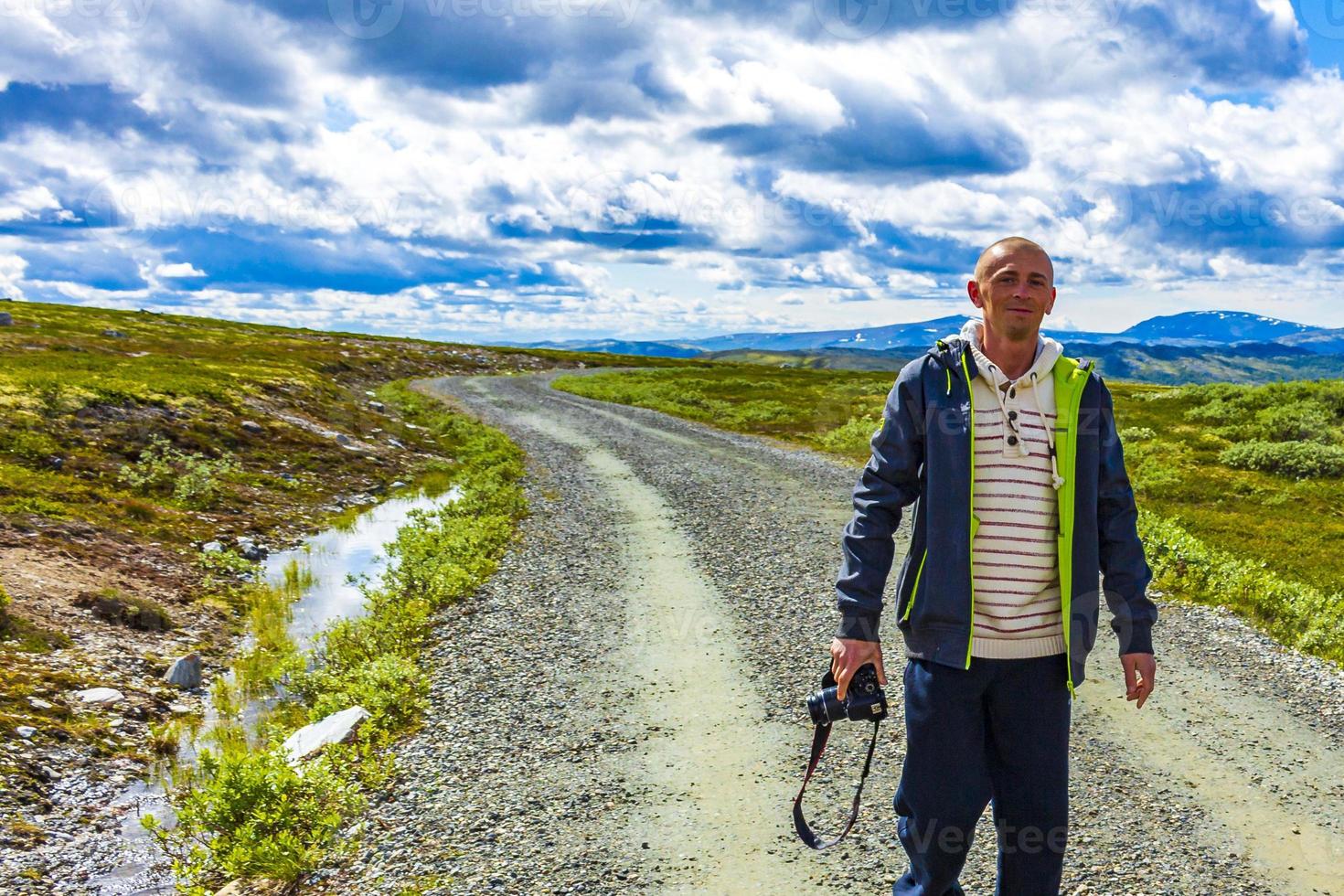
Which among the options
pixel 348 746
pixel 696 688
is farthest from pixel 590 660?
pixel 348 746

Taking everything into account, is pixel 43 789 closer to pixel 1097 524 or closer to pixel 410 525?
pixel 1097 524

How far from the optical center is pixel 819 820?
6930 millimetres

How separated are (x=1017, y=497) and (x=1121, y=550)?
0.69 meters

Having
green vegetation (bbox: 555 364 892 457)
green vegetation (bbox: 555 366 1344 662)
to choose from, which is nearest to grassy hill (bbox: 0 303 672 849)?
green vegetation (bbox: 555 364 892 457)

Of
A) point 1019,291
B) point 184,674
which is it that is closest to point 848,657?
point 1019,291

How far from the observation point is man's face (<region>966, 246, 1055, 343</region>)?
12.8ft

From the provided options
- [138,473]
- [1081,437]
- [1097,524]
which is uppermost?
[1081,437]

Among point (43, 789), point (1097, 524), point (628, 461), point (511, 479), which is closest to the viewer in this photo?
point (1097, 524)

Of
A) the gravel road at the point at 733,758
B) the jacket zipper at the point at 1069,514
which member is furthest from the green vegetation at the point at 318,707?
the jacket zipper at the point at 1069,514

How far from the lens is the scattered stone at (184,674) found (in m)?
11.1

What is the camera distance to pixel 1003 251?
13.0ft

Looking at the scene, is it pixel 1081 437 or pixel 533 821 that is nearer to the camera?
pixel 1081 437

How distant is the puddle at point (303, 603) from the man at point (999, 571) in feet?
21.4

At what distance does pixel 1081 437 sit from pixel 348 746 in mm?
7608
